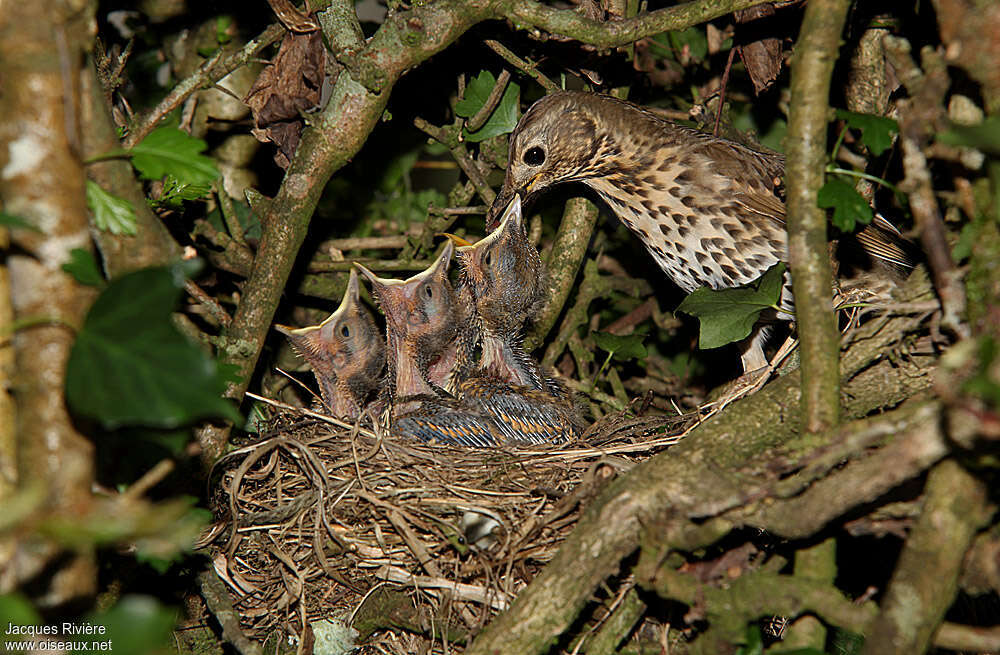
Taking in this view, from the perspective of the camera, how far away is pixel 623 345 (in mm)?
2918

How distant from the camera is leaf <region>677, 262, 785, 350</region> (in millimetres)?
2193

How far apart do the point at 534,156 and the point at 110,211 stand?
5.37ft

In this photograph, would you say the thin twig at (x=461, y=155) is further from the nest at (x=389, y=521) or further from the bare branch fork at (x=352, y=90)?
the nest at (x=389, y=521)

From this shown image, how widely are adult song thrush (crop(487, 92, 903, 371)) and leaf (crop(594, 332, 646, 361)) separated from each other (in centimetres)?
25

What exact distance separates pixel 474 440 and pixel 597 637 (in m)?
0.85

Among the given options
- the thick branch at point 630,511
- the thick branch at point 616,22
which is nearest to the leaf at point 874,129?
the thick branch at point 630,511

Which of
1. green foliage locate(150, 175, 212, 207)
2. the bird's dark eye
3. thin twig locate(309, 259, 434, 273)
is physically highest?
green foliage locate(150, 175, 212, 207)

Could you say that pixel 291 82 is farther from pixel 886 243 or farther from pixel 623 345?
pixel 886 243

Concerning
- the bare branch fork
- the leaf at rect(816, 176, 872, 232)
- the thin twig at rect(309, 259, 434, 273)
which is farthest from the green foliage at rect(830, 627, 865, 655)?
the thin twig at rect(309, 259, 434, 273)

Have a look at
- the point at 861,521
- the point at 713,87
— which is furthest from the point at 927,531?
the point at 713,87

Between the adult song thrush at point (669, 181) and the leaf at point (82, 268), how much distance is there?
1.74 metres

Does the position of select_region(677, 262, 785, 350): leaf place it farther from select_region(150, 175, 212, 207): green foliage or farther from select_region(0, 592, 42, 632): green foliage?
select_region(0, 592, 42, 632): green foliage

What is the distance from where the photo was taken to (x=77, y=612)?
1152 millimetres

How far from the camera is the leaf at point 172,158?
1319 mm
